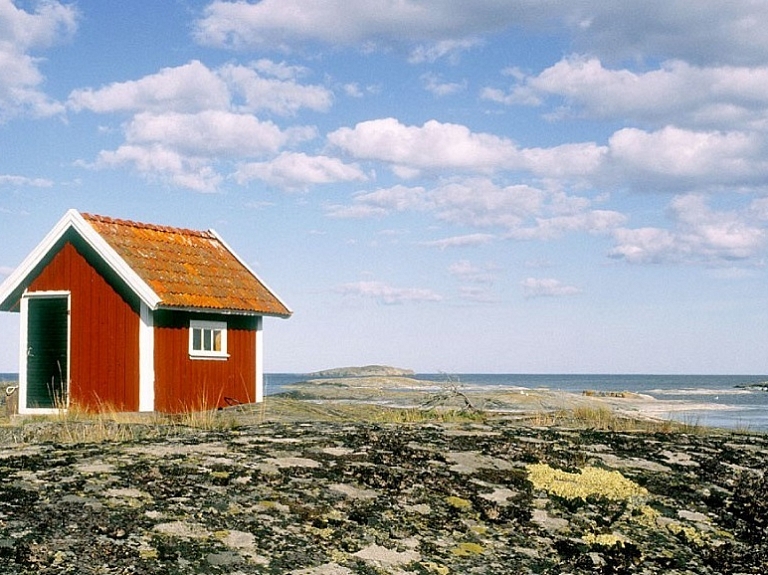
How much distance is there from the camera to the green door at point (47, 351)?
22.2 meters

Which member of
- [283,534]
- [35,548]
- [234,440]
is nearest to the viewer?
[35,548]

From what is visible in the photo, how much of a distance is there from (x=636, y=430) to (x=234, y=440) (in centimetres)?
573

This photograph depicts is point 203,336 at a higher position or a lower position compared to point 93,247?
A: lower

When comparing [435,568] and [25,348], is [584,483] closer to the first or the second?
[435,568]

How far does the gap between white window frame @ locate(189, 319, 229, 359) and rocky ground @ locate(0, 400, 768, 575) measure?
12.2 m

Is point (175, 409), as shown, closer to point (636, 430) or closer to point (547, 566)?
point (636, 430)

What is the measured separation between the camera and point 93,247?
21.6m

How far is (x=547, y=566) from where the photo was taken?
653 cm

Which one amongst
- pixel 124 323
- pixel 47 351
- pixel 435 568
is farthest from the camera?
pixel 47 351

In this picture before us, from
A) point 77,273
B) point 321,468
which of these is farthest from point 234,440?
point 77,273

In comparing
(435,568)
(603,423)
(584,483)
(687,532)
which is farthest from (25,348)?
(687,532)

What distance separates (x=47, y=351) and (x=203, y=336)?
12.5 feet

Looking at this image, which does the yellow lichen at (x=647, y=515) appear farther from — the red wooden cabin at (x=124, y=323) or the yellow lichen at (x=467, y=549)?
the red wooden cabin at (x=124, y=323)

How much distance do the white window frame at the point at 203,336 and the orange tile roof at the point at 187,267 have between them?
22.6 inches
